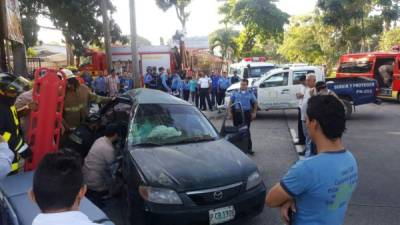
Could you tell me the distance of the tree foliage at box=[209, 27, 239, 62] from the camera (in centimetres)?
4158

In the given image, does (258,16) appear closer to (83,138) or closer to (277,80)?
(277,80)

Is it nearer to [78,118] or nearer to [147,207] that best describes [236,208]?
[147,207]

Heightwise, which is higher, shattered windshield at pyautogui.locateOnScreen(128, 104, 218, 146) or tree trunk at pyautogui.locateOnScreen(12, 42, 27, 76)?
tree trunk at pyautogui.locateOnScreen(12, 42, 27, 76)

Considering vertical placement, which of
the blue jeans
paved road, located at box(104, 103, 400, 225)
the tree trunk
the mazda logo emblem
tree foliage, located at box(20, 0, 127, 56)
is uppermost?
tree foliage, located at box(20, 0, 127, 56)

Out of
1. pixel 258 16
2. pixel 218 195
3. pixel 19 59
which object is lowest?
pixel 218 195

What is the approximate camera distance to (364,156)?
8.25 metres

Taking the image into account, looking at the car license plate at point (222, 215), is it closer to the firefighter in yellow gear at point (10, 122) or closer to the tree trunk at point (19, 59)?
the firefighter in yellow gear at point (10, 122)

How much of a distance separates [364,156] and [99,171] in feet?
17.9

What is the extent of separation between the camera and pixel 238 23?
35.7 metres

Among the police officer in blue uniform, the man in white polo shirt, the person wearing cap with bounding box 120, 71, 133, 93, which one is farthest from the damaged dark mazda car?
the person wearing cap with bounding box 120, 71, 133, 93

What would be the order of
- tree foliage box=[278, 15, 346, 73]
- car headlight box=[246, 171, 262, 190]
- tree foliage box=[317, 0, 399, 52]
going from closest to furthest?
car headlight box=[246, 171, 262, 190]
tree foliage box=[317, 0, 399, 52]
tree foliage box=[278, 15, 346, 73]

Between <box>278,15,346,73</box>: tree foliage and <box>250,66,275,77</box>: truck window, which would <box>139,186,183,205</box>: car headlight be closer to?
<box>250,66,275,77</box>: truck window

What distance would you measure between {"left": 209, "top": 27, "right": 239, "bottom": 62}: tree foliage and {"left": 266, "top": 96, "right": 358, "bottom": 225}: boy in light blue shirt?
39165mm

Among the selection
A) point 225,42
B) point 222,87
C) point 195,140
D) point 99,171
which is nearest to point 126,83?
point 222,87
